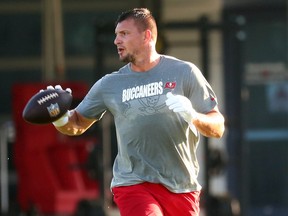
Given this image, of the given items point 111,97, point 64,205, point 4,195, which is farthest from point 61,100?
point 4,195

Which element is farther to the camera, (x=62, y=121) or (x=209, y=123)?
(x=62, y=121)

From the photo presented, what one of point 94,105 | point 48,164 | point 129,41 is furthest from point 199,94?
point 48,164

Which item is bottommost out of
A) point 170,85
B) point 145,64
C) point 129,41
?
point 170,85

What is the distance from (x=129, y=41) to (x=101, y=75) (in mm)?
5109

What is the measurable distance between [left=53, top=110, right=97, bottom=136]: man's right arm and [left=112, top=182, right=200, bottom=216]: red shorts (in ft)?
1.47

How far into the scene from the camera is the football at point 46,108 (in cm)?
713

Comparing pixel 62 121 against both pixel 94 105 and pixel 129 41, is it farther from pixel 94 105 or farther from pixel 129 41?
pixel 129 41

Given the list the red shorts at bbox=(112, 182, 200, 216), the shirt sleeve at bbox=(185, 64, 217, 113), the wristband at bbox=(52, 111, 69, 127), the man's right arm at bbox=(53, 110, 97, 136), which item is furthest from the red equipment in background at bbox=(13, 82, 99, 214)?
the shirt sleeve at bbox=(185, 64, 217, 113)

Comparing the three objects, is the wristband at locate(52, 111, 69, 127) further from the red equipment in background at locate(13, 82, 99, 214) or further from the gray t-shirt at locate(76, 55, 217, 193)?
the red equipment in background at locate(13, 82, 99, 214)

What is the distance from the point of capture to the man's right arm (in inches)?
288

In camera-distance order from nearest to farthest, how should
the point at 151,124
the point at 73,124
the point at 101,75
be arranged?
the point at 151,124
the point at 73,124
the point at 101,75

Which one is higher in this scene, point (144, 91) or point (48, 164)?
point (144, 91)

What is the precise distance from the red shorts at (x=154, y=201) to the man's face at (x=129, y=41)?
75 centimetres

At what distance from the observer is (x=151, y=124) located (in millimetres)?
7117
